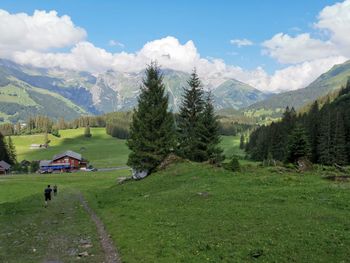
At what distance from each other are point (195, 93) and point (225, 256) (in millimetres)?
50215

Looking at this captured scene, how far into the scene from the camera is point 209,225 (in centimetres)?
2408

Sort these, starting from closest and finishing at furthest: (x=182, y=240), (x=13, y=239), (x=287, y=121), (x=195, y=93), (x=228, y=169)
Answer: (x=182, y=240) → (x=13, y=239) → (x=228, y=169) → (x=195, y=93) → (x=287, y=121)

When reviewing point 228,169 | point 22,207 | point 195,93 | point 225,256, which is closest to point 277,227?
point 225,256

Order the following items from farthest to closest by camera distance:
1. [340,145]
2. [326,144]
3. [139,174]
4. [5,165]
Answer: [5,165], [326,144], [340,145], [139,174]

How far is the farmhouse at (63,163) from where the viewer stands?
18462 cm

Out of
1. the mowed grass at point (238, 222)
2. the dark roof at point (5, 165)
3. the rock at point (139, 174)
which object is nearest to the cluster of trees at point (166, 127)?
the rock at point (139, 174)

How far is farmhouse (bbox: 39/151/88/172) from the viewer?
606ft

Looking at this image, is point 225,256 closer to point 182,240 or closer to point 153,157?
point 182,240

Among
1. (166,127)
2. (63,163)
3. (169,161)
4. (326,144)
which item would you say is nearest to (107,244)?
(169,161)

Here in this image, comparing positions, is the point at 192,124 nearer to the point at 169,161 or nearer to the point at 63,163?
the point at 169,161

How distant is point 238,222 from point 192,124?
4190cm

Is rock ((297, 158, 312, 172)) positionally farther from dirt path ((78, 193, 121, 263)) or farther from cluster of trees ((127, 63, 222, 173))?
dirt path ((78, 193, 121, 263))

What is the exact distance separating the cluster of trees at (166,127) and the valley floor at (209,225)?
15546 mm

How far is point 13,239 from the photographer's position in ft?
83.3
